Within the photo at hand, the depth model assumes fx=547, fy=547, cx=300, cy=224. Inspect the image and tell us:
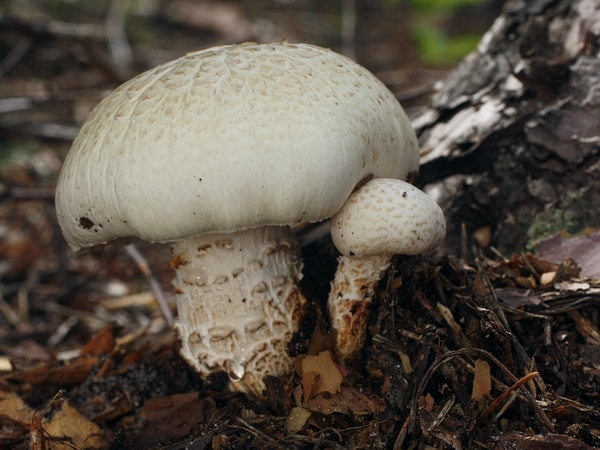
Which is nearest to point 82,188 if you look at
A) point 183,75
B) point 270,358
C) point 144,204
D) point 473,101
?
point 144,204

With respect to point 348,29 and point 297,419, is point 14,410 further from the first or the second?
point 348,29

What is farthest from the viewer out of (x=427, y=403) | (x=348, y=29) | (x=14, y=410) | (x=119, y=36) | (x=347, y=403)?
(x=348, y=29)

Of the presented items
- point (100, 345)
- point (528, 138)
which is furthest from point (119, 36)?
point (528, 138)

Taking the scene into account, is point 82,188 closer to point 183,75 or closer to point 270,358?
point 183,75

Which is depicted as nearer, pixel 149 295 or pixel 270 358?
pixel 270 358

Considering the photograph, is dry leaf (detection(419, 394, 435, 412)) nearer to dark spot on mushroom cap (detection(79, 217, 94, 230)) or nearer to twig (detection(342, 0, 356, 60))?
dark spot on mushroom cap (detection(79, 217, 94, 230))

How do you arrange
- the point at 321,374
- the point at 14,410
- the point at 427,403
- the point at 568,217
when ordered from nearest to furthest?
the point at 427,403
the point at 321,374
the point at 14,410
the point at 568,217

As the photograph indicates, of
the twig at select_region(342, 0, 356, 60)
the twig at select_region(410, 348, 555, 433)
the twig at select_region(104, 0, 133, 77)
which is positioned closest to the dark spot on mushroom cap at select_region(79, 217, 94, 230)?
the twig at select_region(410, 348, 555, 433)

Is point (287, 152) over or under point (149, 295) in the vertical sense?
over
